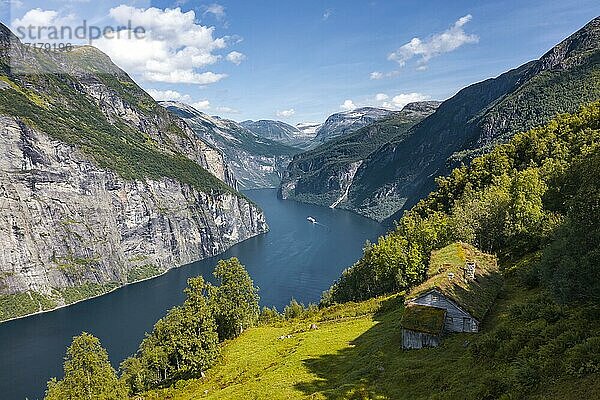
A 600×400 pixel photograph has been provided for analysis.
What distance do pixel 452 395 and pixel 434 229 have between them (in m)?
54.8

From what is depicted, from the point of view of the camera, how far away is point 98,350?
5622cm

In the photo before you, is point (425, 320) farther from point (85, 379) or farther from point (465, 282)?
point (85, 379)

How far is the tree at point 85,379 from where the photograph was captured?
50.2 m

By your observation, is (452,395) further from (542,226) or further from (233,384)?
(542,226)

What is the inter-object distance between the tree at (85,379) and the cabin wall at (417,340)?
34946 millimetres

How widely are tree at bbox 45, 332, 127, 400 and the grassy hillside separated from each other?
751 cm

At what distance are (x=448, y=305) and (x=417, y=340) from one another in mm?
4400

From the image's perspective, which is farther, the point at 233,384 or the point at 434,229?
the point at 434,229

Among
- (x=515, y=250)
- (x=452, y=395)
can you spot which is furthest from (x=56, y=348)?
(x=452, y=395)

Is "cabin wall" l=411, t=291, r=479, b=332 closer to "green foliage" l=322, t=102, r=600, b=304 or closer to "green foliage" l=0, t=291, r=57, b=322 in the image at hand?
"green foliage" l=322, t=102, r=600, b=304

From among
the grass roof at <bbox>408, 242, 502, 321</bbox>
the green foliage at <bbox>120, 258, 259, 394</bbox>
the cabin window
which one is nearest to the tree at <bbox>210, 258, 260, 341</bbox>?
the green foliage at <bbox>120, 258, 259, 394</bbox>

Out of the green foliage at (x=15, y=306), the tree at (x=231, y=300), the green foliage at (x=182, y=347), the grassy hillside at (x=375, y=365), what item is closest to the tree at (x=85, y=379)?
the grassy hillside at (x=375, y=365)

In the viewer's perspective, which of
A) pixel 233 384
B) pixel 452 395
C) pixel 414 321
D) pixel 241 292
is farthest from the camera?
pixel 241 292

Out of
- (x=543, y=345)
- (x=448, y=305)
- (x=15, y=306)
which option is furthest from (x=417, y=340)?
(x=15, y=306)
